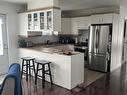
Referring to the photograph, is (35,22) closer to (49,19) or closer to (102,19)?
(49,19)

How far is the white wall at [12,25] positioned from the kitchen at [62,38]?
201 mm

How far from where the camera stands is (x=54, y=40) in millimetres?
6961

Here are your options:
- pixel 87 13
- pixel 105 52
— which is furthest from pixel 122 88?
pixel 87 13

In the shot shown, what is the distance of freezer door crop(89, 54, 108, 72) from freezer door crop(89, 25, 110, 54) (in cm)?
19

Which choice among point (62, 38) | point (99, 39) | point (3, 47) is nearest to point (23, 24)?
point (3, 47)

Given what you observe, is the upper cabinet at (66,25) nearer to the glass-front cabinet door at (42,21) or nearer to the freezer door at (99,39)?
the freezer door at (99,39)

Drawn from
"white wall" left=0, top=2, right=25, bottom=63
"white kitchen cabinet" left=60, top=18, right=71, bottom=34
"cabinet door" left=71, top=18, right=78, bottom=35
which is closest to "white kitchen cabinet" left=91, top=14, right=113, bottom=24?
"cabinet door" left=71, top=18, right=78, bottom=35

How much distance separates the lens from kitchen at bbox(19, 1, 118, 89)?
3.86 meters

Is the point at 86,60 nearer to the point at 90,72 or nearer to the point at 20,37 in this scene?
the point at 90,72

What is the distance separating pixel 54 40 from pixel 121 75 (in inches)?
137

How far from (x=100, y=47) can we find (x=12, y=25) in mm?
3310

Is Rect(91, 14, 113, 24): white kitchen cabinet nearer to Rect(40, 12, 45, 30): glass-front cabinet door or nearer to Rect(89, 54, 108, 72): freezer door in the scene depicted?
Rect(89, 54, 108, 72): freezer door

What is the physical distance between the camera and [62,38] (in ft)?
23.5

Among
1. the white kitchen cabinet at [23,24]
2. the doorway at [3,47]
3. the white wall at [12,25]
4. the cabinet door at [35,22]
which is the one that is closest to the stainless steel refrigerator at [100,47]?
the cabinet door at [35,22]
